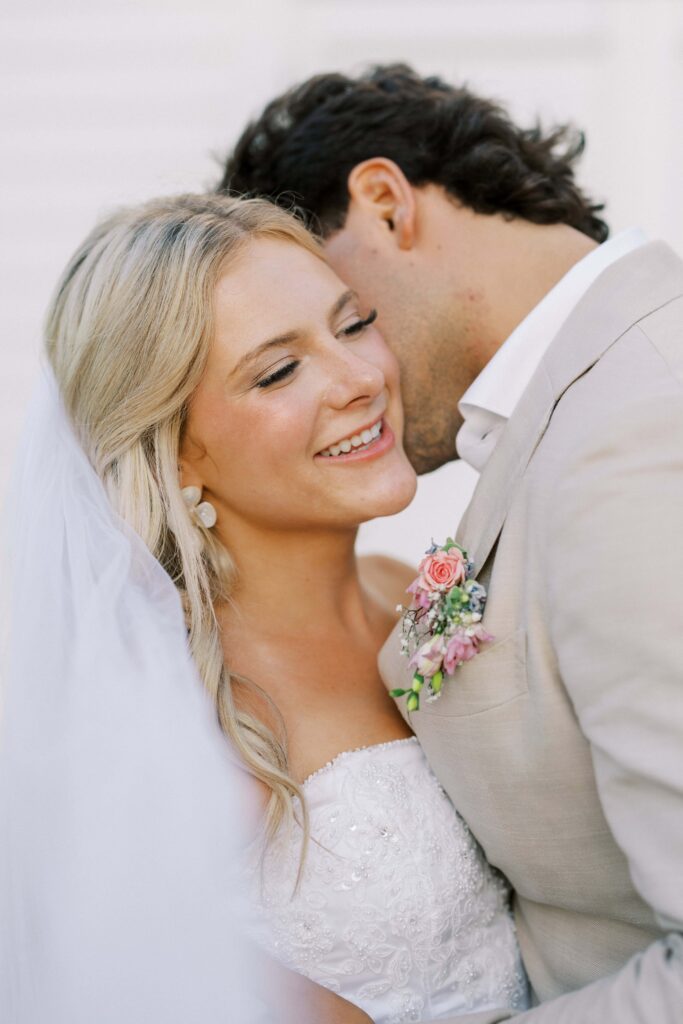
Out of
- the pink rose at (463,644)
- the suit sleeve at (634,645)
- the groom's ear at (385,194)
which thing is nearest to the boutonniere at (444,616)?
the pink rose at (463,644)

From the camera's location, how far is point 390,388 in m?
2.52

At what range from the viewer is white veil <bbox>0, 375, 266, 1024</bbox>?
1.67 meters

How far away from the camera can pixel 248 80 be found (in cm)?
500

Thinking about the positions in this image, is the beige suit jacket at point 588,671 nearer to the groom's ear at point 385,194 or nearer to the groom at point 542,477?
the groom at point 542,477

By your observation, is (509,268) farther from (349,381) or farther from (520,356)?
(349,381)

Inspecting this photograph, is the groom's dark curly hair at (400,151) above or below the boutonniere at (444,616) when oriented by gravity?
above

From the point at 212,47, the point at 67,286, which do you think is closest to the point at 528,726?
the point at 67,286

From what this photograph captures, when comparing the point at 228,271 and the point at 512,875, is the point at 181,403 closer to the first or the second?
the point at 228,271

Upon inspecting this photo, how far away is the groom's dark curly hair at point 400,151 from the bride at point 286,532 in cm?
40

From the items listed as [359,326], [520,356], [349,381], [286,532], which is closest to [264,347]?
[349,381]

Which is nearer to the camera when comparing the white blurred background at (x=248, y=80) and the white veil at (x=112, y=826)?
the white veil at (x=112, y=826)

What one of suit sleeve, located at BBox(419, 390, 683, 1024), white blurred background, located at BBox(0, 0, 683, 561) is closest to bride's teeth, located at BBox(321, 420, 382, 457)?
suit sleeve, located at BBox(419, 390, 683, 1024)

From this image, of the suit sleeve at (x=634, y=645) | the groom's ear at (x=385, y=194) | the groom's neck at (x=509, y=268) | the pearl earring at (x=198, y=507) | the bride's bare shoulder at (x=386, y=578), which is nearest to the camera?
the suit sleeve at (x=634, y=645)

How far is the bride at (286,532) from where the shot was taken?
6.77 ft
